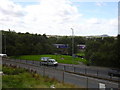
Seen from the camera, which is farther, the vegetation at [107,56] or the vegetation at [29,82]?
the vegetation at [107,56]

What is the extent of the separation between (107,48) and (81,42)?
191ft

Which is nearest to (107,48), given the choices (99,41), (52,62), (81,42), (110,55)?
(110,55)

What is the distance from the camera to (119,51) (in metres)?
29.9

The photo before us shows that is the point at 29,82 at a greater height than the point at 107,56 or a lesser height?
lesser

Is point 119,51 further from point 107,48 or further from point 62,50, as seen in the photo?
point 62,50

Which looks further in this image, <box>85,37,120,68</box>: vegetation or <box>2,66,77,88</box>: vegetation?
<box>85,37,120,68</box>: vegetation

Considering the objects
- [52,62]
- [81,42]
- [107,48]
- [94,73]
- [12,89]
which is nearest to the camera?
[12,89]

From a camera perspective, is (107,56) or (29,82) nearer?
(29,82)

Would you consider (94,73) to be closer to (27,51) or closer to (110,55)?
(110,55)

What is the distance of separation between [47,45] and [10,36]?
1351 centimetres

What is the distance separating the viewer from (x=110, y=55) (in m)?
31.7

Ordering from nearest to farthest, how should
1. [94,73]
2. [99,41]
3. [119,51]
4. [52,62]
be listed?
[94,73]
[119,51]
[52,62]
[99,41]

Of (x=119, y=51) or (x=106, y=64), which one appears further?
(x=106, y=64)

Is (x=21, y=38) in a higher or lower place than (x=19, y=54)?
higher
